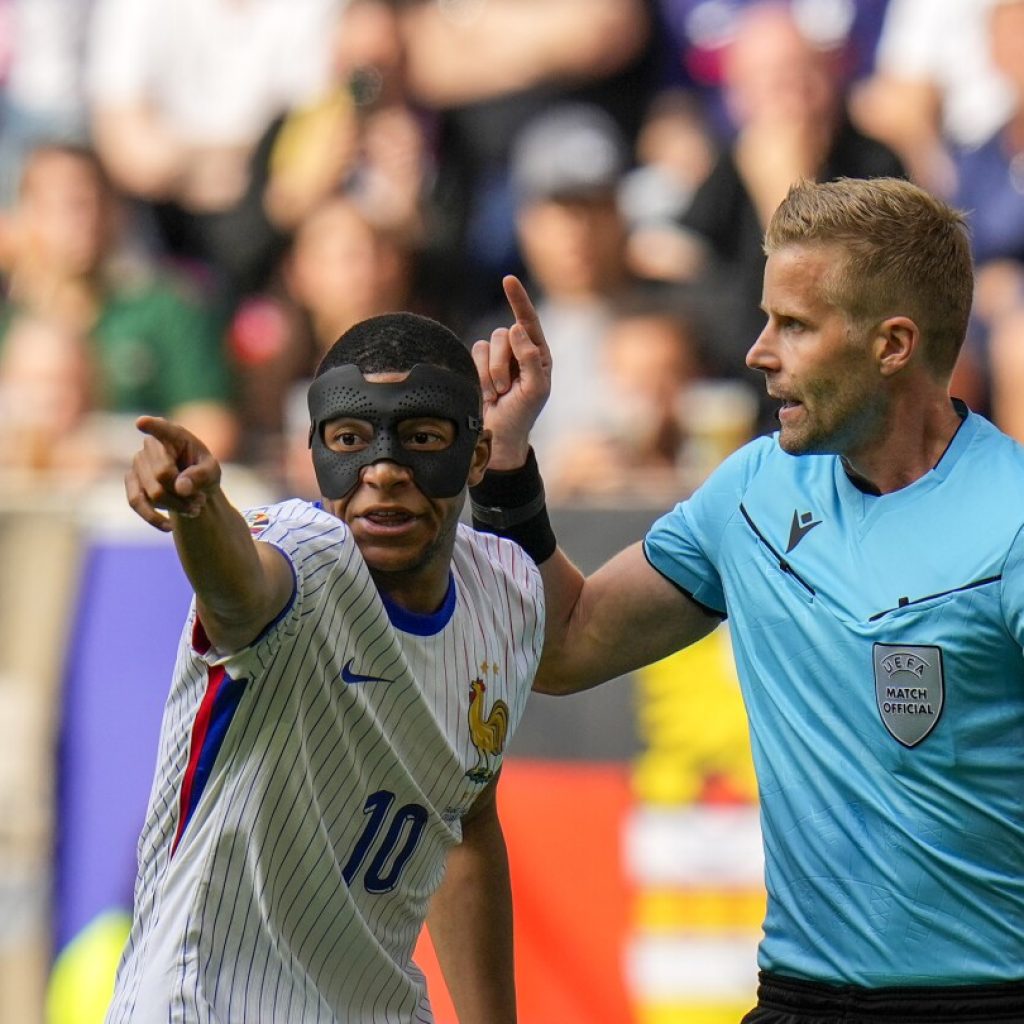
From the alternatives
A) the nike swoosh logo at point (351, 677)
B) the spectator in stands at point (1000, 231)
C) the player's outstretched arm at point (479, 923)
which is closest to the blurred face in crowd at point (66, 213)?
the spectator in stands at point (1000, 231)

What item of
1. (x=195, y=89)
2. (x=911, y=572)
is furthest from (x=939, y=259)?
(x=195, y=89)

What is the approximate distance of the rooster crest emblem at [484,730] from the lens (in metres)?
3.56

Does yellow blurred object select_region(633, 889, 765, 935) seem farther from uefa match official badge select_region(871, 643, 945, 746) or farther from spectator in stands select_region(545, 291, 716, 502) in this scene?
uefa match official badge select_region(871, 643, 945, 746)

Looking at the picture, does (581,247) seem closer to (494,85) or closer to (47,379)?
(494,85)

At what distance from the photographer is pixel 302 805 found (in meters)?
3.21

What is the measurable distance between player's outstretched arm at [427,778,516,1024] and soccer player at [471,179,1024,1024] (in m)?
0.59

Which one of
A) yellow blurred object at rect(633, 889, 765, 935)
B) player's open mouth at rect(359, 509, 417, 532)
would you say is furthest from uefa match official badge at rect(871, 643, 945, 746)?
yellow blurred object at rect(633, 889, 765, 935)

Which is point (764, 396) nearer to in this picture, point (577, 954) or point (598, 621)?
point (577, 954)

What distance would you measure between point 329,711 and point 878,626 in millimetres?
1119

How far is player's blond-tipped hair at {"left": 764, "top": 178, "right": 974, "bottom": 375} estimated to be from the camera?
11.9 feet

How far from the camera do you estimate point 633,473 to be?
24.8 feet

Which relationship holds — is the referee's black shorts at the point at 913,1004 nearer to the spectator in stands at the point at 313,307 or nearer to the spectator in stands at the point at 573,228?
the spectator in stands at the point at 573,228

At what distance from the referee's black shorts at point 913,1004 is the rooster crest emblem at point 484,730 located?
78cm

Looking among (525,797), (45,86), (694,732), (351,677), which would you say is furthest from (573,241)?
(351,677)
